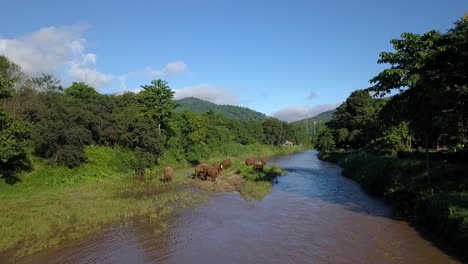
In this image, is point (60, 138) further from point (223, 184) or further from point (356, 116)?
point (356, 116)

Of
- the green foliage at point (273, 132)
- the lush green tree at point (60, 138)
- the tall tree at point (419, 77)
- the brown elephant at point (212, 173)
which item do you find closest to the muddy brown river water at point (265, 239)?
the tall tree at point (419, 77)

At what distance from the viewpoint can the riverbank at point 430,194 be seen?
508 inches

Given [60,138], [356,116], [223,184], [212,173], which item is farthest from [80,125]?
[356,116]

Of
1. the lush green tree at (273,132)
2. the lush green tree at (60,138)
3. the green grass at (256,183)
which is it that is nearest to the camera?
the green grass at (256,183)

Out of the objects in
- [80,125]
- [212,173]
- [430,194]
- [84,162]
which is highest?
[80,125]

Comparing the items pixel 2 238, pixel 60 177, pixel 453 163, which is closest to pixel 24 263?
pixel 2 238

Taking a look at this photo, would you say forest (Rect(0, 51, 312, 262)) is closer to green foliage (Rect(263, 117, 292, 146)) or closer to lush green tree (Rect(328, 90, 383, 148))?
lush green tree (Rect(328, 90, 383, 148))

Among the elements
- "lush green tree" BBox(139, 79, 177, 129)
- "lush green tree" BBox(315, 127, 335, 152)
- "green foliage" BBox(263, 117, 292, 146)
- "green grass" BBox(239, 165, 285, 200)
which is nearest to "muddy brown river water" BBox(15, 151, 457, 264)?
"green grass" BBox(239, 165, 285, 200)

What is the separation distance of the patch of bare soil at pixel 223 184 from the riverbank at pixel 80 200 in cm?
153

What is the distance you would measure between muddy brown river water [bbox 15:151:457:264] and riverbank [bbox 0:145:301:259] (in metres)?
1.14

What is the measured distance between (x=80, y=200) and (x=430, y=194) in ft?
60.1

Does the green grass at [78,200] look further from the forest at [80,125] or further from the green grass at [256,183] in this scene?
the green grass at [256,183]

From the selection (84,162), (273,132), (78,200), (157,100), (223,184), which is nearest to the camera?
(78,200)

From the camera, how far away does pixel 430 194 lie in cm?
1650
